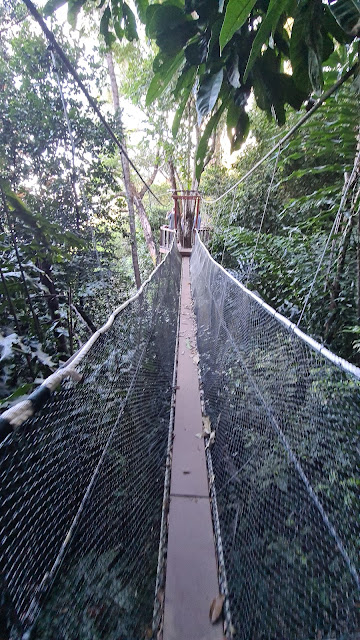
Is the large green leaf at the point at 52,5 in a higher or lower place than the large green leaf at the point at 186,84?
higher

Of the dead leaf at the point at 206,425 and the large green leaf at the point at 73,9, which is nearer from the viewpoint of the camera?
the large green leaf at the point at 73,9

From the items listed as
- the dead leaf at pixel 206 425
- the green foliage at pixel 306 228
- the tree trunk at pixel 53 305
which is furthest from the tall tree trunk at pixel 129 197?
the dead leaf at pixel 206 425

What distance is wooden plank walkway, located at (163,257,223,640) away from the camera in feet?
3.05

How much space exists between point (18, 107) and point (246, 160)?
4913mm

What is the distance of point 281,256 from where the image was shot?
3.13 metres

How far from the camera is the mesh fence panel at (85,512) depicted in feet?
2.11

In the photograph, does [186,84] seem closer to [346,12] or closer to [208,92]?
[208,92]

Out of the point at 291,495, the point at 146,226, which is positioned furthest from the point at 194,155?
the point at 146,226

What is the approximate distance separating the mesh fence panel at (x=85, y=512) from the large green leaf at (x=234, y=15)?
2.95 ft

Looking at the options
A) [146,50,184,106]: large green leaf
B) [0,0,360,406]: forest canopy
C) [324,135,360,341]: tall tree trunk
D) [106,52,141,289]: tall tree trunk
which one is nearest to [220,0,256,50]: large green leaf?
[0,0,360,406]: forest canopy

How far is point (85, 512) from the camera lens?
84 cm

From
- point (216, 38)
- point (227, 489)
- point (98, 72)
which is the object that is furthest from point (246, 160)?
point (227, 489)

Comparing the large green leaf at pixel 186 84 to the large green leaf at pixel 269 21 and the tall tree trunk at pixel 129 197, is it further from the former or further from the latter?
the tall tree trunk at pixel 129 197

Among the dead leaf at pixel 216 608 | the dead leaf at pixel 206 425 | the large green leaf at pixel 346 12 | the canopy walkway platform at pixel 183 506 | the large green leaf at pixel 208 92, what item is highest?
the large green leaf at pixel 346 12
